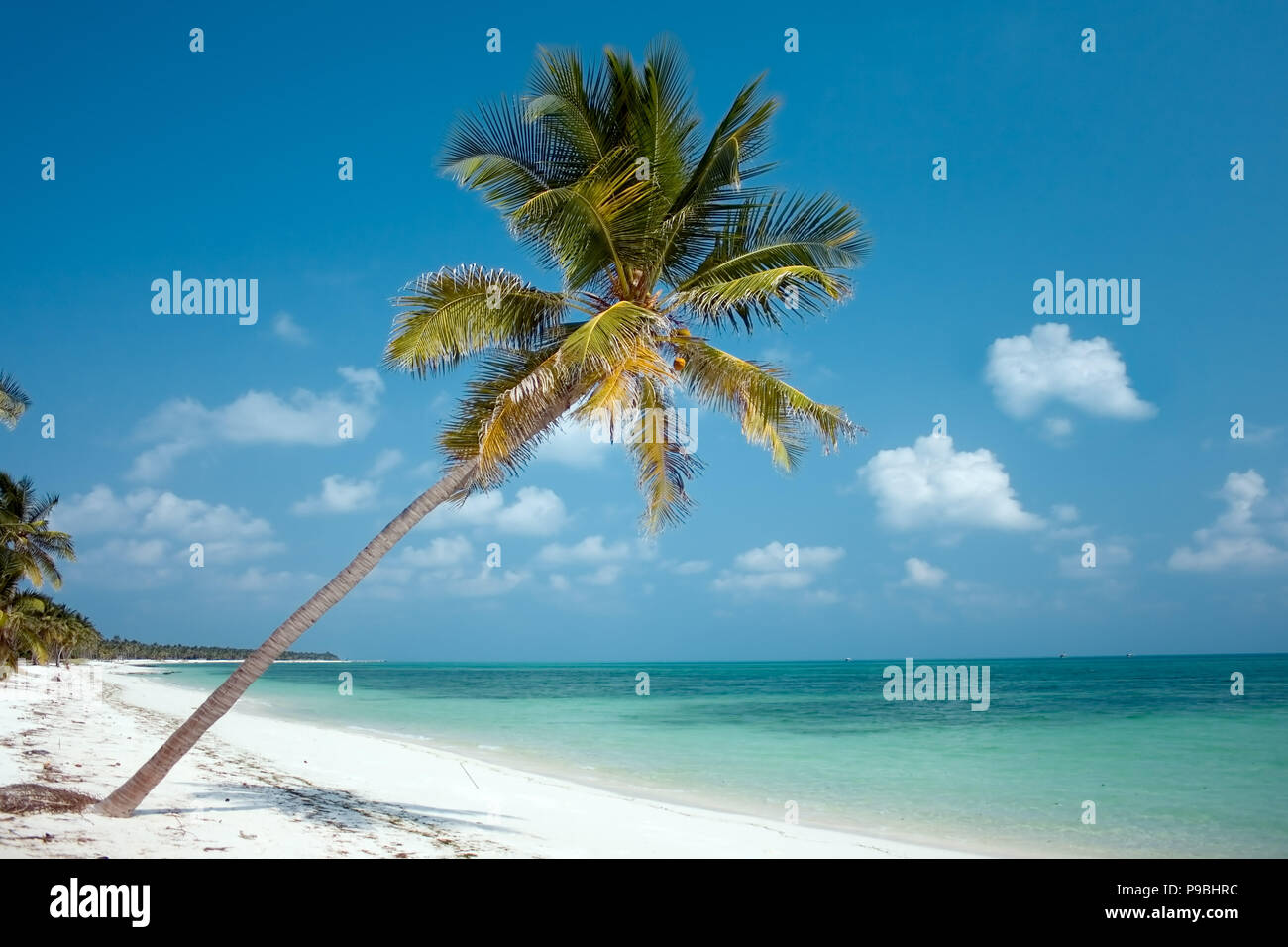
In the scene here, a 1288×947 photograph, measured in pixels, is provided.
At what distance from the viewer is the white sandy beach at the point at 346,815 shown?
799 cm

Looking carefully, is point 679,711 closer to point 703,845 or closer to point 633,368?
point 703,845

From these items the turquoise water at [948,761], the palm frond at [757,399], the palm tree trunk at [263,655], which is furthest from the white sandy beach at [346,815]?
the palm frond at [757,399]

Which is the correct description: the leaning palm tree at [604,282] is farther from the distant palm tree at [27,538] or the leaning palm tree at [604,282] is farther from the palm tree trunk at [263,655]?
the distant palm tree at [27,538]

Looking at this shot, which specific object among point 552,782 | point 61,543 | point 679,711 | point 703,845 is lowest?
point 679,711

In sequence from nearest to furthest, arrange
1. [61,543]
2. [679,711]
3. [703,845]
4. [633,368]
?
[633,368]
[703,845]
[61,543]
[679,711]

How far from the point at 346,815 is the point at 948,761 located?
52.6ft

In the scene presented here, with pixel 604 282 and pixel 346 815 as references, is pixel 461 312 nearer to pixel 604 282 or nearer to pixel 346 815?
pixel 604 282

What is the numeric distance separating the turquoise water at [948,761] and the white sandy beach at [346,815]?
2.26 meters

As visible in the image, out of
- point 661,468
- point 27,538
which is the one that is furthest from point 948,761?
point 27,538

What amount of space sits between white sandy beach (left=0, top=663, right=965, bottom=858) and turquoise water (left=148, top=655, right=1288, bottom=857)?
7.41 feet

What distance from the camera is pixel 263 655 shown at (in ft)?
27.7
